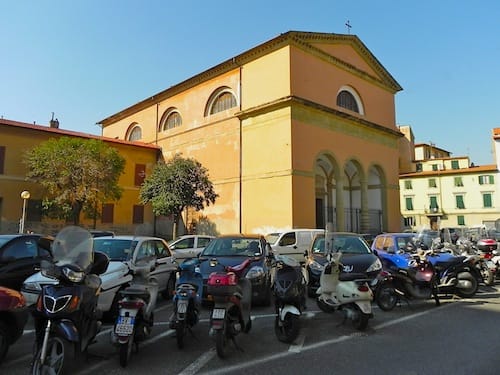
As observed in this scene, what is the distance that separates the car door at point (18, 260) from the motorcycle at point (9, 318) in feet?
8.37

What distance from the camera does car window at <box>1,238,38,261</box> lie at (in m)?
7.27

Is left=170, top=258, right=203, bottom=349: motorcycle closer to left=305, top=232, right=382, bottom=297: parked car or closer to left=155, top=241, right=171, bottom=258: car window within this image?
left=155, top=241, right=171, bottom=258: car window

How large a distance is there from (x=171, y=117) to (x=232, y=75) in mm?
8003

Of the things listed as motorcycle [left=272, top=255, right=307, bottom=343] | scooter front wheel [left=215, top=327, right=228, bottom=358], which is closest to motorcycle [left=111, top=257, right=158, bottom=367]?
scooter front wheel [left=215, top=327, right=228, bottom=358]

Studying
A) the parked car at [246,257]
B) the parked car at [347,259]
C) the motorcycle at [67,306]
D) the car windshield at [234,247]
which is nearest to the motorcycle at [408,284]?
the parked car at [347,259]

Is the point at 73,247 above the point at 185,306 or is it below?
above

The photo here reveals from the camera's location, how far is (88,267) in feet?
14.2

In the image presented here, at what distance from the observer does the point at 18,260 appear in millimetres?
7418

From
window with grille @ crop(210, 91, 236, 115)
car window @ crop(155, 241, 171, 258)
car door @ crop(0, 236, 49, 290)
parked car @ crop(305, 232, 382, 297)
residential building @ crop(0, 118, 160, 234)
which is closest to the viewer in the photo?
car door @ crop(0, 236, 49, 290)

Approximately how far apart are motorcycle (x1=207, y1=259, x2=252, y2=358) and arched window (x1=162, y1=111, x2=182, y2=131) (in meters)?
25.2

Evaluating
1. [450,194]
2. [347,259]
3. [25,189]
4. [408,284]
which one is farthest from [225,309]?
[450,194]

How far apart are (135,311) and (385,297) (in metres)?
5.29

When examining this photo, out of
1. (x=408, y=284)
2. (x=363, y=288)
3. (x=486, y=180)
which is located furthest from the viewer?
(x=486, y=180)

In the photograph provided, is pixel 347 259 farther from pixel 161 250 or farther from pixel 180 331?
pixel 180 331
